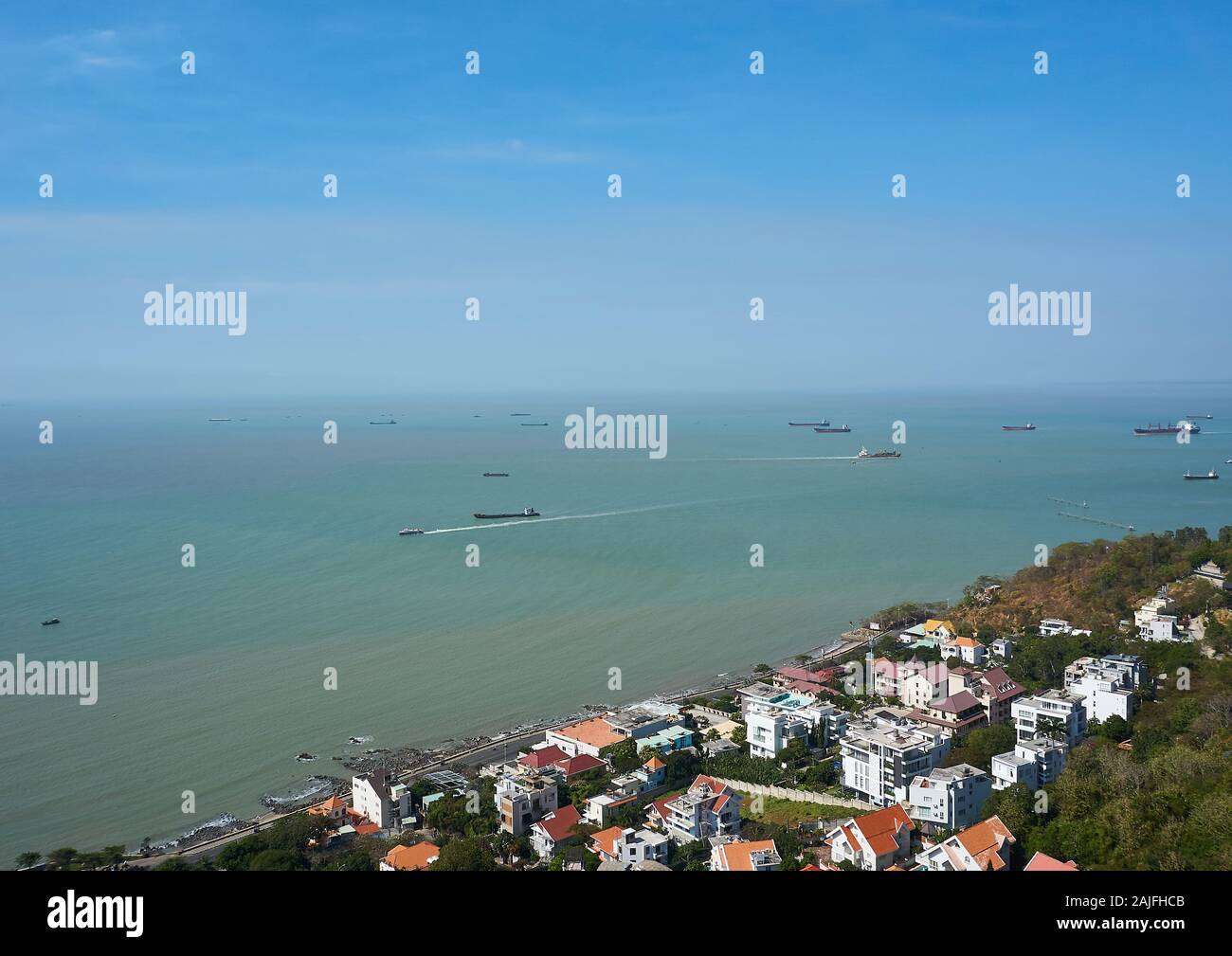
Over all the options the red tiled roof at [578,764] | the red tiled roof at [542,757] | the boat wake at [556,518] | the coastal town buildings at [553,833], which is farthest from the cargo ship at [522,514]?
the coastal town buildings at [553,833]

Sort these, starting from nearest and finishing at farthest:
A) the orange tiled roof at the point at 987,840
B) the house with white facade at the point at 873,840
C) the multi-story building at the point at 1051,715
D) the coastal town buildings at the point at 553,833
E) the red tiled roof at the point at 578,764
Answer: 1. the orange tiled roof at the point at 987,840
2. the house with white facade at the point at 873,840
3. the coastal town buildings at the point at 553,833
4. the red tiled roof at the point at 578,764
5. the multi-story building at the point at 1051,715

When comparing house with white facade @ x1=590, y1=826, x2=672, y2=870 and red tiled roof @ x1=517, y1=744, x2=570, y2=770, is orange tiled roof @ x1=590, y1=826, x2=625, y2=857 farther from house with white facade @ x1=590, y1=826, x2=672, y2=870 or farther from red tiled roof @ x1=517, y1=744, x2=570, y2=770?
red tiled roof @ x1=517, y1=744, x2=570, y2=770

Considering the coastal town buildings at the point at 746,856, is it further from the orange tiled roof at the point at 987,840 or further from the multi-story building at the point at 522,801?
the multi-story building at the point at 522,801

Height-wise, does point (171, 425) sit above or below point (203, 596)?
above

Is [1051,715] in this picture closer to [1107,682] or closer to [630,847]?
[1107,682]

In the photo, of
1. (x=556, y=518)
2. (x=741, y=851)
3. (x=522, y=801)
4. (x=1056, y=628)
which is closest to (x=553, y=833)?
(x=522, y=801)

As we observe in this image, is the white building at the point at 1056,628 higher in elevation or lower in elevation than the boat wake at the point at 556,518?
lower
